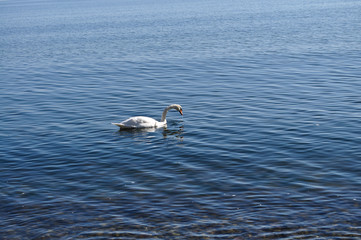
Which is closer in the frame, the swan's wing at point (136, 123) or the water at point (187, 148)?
the water at point (187, 148)

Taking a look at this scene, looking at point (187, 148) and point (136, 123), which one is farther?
point (136, 123)

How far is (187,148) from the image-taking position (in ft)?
76.7

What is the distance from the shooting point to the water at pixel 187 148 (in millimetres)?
15594

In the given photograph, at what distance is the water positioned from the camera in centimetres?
1559

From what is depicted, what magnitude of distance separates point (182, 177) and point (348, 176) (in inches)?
253

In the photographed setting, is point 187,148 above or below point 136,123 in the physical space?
below

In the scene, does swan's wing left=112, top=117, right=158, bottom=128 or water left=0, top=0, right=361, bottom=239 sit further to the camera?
swan's wing left=112, top=117, right=158, bottom=128

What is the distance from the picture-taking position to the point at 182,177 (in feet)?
64.1

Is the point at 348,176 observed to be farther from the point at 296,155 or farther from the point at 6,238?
the point at 6,238

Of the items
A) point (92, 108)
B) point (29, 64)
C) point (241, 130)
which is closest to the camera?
point (241, 130)

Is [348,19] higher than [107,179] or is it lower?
higher

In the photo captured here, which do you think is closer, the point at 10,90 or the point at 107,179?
the point at 107,179

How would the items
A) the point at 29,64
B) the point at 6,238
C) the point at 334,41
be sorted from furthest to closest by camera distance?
the point at 334,41 → the point at 29,64 → the point at 6,238

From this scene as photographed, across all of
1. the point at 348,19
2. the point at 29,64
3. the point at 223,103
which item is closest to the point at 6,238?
the point at 223,103
